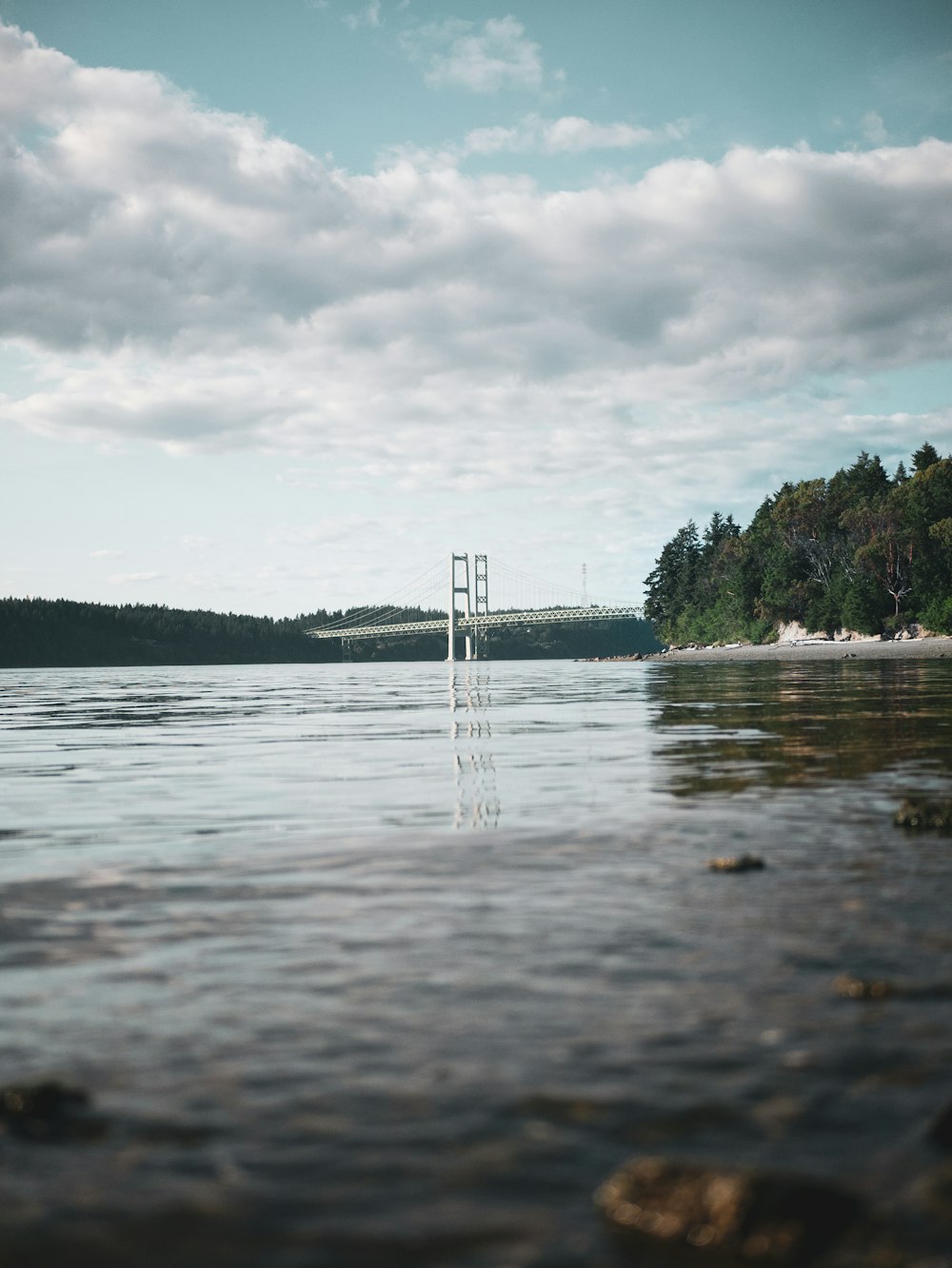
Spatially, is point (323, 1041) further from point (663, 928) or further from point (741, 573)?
point (741, 573)

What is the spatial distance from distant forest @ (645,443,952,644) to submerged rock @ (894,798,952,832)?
9838 centimetres

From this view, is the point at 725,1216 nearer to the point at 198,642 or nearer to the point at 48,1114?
the point at 48,1114

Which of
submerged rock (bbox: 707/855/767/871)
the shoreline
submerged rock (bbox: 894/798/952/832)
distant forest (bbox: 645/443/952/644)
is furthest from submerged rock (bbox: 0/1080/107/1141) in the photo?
distant forest (bbox: 645/443/952/644)

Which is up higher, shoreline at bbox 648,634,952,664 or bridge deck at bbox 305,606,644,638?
bridge deck at bbox 305,606,644,638

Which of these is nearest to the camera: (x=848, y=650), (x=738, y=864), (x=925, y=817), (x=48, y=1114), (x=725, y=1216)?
(x=725, y=1216)

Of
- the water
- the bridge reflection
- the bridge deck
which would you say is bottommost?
the bridge reflection

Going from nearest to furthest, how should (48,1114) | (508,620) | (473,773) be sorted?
(48,1114) < (473,773) < (508,620)

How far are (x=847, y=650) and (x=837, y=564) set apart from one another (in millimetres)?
23353

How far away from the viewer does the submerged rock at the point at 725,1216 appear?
2.45 meters

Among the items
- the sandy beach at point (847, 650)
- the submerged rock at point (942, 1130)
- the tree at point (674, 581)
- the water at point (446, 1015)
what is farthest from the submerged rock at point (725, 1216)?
the tree at point (674, 581)

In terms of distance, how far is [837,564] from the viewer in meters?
118

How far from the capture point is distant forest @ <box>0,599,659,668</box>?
17488 centimetres

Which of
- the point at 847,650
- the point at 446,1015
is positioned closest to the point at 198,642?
the point at 847,650

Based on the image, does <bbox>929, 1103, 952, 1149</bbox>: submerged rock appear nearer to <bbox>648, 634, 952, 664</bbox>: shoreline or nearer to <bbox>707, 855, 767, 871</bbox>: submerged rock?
<bbox>707, 855, 767, 871</bbox>: submerged rock
